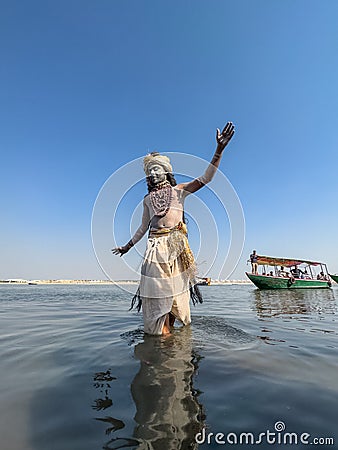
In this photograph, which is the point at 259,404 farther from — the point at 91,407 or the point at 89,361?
the point at 89,361

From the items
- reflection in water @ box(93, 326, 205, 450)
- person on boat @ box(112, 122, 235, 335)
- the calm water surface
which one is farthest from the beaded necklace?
reflection in water @ box(93, 326, 205, 450)

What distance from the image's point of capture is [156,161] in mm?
4164

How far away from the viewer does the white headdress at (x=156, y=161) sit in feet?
13.7

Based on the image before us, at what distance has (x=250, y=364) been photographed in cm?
257

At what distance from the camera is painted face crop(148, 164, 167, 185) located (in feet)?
13.6

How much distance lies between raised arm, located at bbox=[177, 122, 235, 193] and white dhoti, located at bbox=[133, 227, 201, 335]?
0.70 m

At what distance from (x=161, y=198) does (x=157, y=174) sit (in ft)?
1.28

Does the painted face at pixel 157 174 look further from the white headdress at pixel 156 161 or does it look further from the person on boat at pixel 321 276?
the person on boat at pixel 321 276

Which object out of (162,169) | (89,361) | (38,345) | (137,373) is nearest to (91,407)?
(137,373)

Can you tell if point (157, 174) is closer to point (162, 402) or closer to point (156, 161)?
point (156, 161)

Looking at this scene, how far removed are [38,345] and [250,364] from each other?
2.57 meters

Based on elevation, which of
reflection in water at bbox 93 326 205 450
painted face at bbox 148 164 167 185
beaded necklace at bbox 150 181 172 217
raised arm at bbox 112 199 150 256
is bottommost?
reflection in water at bbox 93 326 205 450

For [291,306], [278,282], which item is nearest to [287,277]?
[278,282]

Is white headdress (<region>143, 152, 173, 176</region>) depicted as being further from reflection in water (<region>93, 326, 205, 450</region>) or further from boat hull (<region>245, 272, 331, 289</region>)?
boat hull (<region>245, 272, 331, 289</region>)
